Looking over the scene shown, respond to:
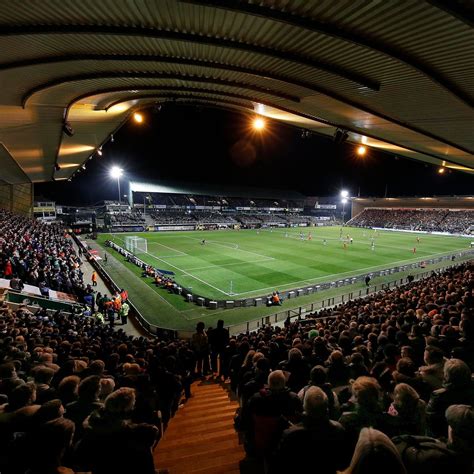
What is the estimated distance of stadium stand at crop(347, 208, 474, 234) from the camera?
6847cm

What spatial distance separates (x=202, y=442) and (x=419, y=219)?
87.8m

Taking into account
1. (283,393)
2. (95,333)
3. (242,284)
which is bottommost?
(242,284)

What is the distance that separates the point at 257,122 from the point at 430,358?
44.5 feet

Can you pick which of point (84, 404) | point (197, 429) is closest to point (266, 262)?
point (197, 429)

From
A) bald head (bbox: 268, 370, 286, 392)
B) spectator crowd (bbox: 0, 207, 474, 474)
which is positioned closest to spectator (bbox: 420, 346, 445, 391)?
spectator crowd (bbox: 0, 207, 474, 474)

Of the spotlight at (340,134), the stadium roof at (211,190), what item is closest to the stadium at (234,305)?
the spotlight at (340,134)

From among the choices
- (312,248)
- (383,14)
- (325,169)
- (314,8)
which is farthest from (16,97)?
(325,169)

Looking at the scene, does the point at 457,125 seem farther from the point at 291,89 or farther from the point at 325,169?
the point at 325,169

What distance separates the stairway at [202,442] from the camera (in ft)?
12.7

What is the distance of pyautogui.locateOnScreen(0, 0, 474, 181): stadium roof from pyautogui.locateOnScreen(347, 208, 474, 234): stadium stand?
67.2 meters

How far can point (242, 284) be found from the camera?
80.1ft

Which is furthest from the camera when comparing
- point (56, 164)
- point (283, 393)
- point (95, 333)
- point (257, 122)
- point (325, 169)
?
point (325, 169)

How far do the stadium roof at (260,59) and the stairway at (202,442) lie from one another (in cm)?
656

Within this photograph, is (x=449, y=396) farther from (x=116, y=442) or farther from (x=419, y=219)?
(x=419, y=219)
